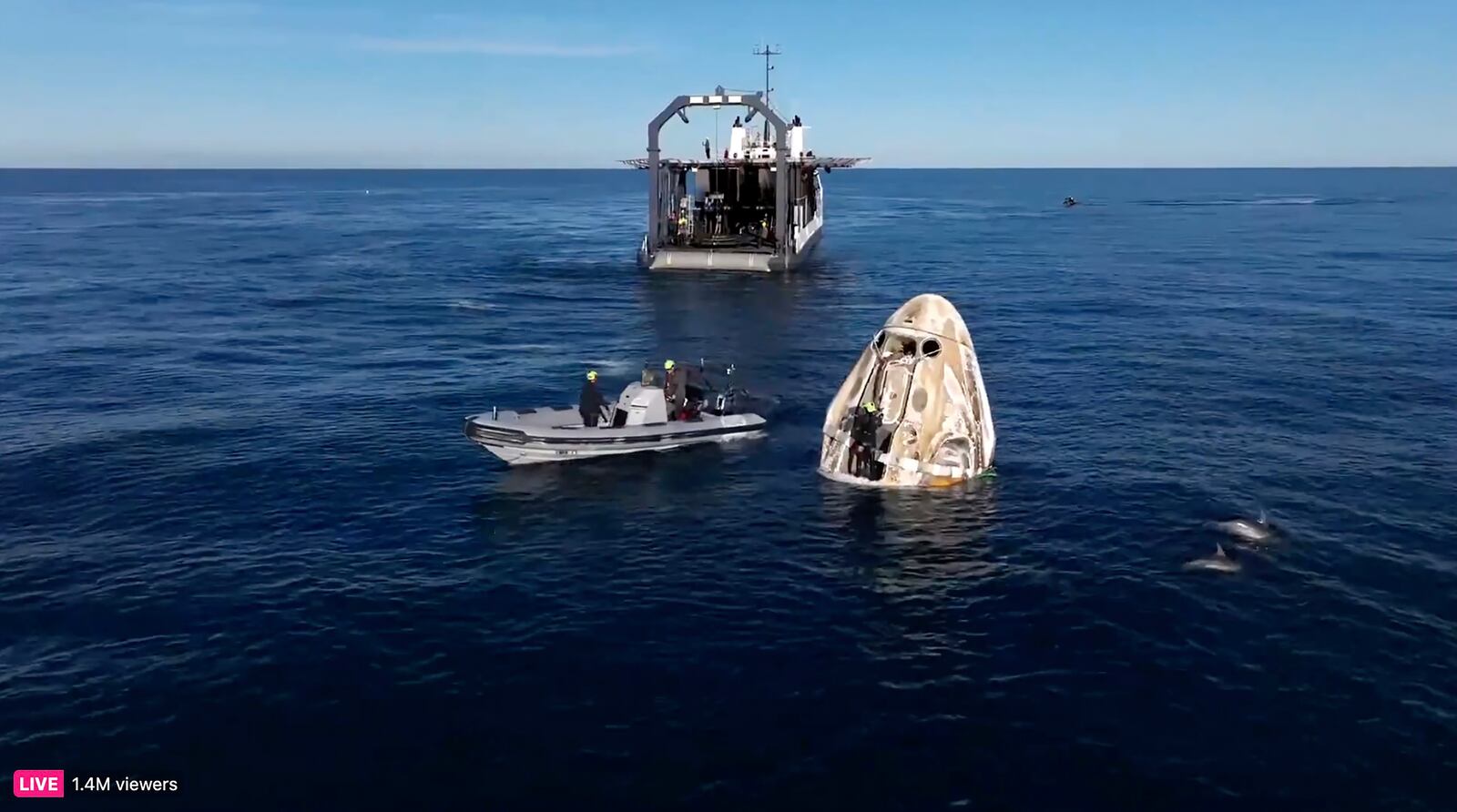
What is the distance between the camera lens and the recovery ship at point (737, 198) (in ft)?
301

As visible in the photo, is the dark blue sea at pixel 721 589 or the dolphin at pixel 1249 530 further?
the dolphin at pixel 1249 530

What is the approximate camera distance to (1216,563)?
A: 29.0m

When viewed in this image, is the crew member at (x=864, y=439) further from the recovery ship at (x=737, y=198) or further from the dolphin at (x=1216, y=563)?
the recovery ship at (x=737, y=198)

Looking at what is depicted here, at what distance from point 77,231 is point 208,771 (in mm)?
144186

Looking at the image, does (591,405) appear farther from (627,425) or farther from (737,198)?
(737,198)

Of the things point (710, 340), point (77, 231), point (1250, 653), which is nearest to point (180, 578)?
point (1250, 653)

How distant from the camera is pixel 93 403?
1836 inches

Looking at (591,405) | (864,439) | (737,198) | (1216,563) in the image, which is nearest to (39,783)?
(591,405)

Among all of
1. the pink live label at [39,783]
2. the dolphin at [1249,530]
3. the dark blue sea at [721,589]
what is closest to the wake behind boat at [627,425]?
the dark blue sea at [721,589]

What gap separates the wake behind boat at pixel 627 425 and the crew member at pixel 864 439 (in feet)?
20.0

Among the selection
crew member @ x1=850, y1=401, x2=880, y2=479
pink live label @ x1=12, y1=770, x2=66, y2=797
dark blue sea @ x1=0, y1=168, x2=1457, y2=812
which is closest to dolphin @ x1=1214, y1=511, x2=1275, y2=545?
dark blue sea @ x1=0, y1=168, x2=1457, y2=812

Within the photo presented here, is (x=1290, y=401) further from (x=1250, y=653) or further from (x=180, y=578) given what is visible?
(x=180, y=578)

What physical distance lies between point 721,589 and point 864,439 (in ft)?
30.3

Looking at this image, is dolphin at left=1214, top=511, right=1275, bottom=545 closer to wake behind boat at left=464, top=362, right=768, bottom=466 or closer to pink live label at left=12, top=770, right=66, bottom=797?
wake behind boat at left=464, top=362, right=768, bottom=466
